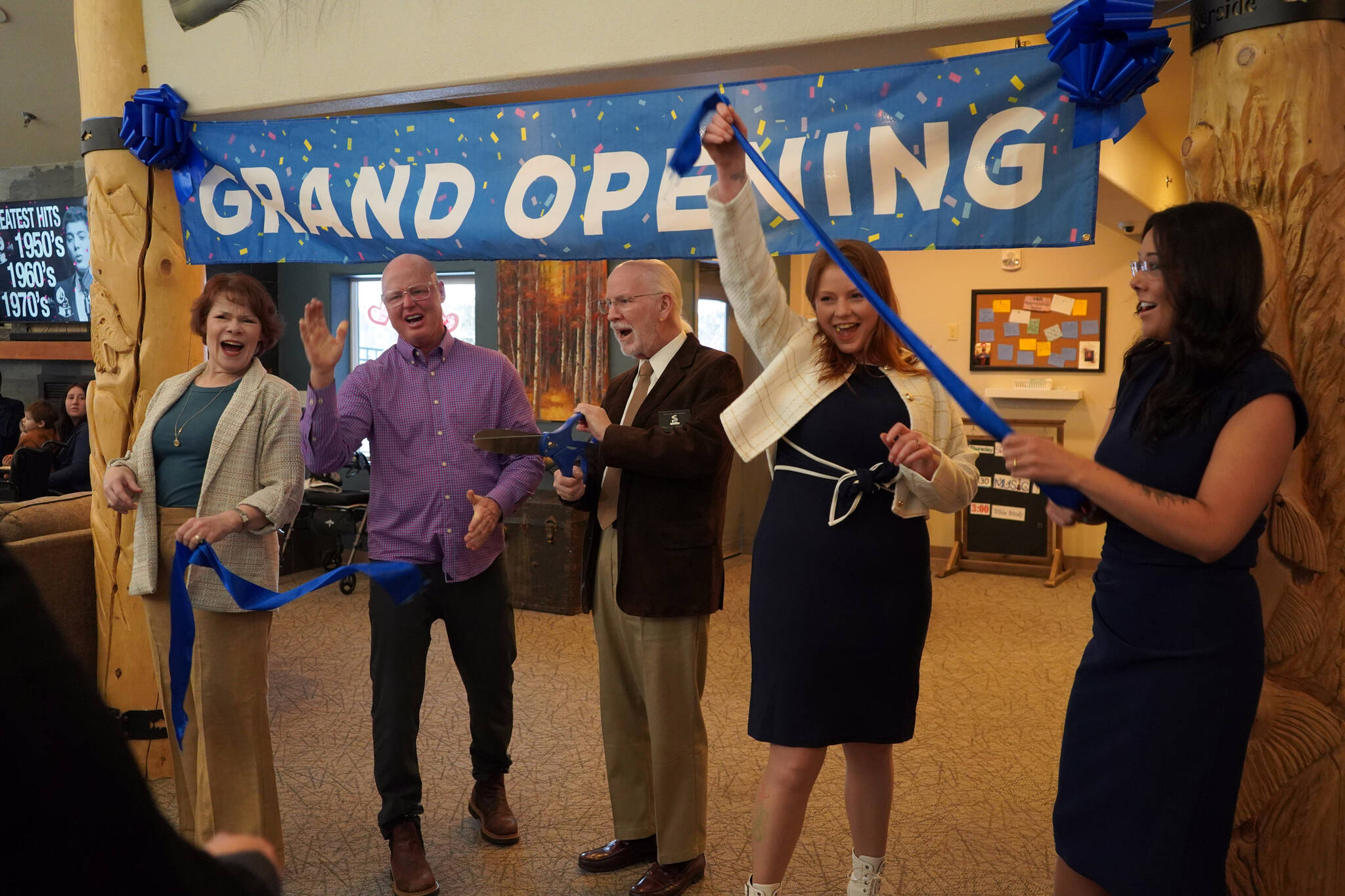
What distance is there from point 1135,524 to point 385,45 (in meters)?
2.70

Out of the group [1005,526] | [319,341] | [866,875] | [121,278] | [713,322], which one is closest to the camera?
[866,875]

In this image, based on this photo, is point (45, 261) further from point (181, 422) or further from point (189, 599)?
point (189, 599)

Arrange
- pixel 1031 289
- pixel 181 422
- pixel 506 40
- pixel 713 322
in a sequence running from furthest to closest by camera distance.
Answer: pixel 713 322 < pixel 1031 289 < pixel 506 40 < pixel 181 422

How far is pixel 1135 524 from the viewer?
1.62 m

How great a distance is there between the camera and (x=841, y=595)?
2188 mm

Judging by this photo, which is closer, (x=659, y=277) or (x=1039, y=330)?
(x=659, y=277)

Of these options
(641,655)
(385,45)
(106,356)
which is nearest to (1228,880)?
(641,655)

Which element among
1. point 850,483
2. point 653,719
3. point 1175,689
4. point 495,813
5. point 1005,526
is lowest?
point 495,813

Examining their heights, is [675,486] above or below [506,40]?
below

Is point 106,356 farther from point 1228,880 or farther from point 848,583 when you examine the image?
point 1228,880

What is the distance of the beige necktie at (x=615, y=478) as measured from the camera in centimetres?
276

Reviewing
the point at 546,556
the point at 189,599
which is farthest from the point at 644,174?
the point at 546,556

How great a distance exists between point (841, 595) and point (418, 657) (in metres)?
1.28

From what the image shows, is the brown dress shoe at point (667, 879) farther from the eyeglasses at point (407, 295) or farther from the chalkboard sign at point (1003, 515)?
the chalkboard sign at point (1003, 515)
